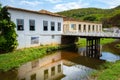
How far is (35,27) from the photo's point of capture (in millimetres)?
27391

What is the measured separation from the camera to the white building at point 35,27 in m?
24.6

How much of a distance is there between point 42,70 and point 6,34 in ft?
21.9

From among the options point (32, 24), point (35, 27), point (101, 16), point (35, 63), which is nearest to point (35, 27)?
point (35, 27)

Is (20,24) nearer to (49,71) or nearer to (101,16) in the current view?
(49,71)

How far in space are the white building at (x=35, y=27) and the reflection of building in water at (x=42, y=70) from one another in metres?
4.73

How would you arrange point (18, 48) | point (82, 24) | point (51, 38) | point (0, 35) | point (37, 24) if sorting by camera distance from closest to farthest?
point (0, 35) < point (18, 48) < point (37, 24) < point (51, 38) < point (82, 24)

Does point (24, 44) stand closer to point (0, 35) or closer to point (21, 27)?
point (21, 27)

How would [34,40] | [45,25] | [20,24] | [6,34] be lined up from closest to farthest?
[6,34], [20,24], [34,40], [45,25]

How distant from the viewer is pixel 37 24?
1088 inches

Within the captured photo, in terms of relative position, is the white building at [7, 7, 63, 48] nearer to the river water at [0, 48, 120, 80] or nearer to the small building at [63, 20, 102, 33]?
the small building at [63, 20, 102, 33]

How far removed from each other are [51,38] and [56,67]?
11.5 meters

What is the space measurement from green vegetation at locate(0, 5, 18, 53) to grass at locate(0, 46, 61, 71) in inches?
35.5

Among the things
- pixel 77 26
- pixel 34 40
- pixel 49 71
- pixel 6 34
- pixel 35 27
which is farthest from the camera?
pixel 77 26

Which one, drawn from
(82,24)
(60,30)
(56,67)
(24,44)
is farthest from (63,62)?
(82,24)
